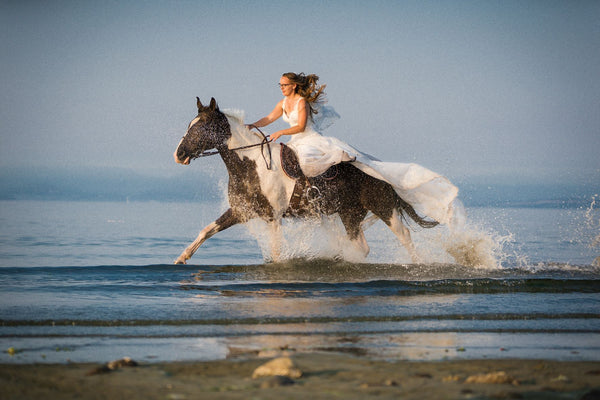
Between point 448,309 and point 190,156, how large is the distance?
4.43 metres

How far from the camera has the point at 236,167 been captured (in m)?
9.62

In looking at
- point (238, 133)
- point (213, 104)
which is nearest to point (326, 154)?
point (238, 133)

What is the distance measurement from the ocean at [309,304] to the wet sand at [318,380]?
31cm

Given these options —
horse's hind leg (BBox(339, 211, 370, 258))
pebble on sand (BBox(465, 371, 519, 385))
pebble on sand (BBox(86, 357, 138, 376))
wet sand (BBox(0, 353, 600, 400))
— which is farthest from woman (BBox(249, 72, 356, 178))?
pebble on sand (BBox(465, 371, 519, 385))

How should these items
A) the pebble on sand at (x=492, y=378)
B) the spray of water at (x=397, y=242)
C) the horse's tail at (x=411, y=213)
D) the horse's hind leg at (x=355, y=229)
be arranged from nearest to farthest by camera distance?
1. the pebble on sand at (x=492, y=378)
2. the spray of water at (x=397, y=242)
3. the horse's hind leg at (x=355, y=229)
4. the horse's tail at (x=411, y=213)

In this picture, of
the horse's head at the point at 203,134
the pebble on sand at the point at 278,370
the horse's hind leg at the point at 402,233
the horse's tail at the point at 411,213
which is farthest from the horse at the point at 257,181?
the pebble on sand at the point at 278,370

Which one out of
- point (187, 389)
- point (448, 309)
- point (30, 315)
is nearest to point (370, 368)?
point (187, 389)

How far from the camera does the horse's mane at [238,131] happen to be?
379 inches

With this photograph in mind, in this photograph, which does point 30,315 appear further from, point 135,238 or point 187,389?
point 135,238

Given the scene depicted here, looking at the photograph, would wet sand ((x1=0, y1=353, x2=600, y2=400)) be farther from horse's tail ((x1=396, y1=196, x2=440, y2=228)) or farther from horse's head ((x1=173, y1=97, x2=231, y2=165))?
horse's tail ((x1=396, y1=196, x2=440, y2=228))

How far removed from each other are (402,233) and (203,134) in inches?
135

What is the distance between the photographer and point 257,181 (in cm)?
958

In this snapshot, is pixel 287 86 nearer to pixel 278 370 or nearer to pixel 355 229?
pixel 355 229

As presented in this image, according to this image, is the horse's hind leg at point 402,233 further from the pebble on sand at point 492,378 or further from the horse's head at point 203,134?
the pebble on sand at point 492,378
